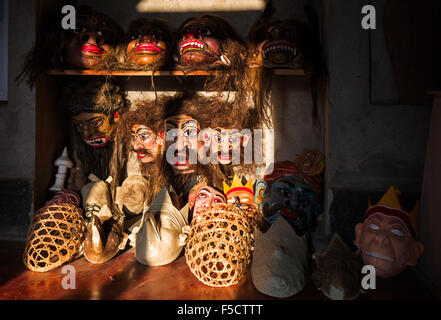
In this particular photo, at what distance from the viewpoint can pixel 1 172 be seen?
10.5 ft

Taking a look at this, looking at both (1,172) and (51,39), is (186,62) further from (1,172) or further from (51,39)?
(1,172)

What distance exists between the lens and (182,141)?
3141mm

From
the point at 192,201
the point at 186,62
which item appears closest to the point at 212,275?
the point at 192,201

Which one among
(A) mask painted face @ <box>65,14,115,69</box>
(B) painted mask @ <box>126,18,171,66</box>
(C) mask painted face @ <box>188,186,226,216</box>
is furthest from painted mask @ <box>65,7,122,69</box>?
(C) mask painted face @ <box>188,186,226,216</box>

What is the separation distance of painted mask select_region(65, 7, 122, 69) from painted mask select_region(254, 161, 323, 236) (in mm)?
1945

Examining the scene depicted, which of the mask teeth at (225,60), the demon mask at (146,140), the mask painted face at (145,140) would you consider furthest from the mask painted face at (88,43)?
the mask teeth at (225,60)

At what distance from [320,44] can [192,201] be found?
181cm

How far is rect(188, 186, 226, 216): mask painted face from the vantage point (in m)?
2.95

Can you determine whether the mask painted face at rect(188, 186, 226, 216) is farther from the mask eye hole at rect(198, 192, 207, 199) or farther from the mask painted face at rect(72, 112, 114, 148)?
the mask painted face at rect(72, 112, 114, 148)

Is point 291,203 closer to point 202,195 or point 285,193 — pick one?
point 285,193

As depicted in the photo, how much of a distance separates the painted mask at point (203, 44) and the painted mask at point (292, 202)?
1.13m

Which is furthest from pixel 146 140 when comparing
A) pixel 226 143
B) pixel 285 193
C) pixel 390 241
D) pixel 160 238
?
pixel 390 241

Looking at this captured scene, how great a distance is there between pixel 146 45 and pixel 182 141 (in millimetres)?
891

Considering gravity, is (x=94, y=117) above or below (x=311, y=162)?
above
